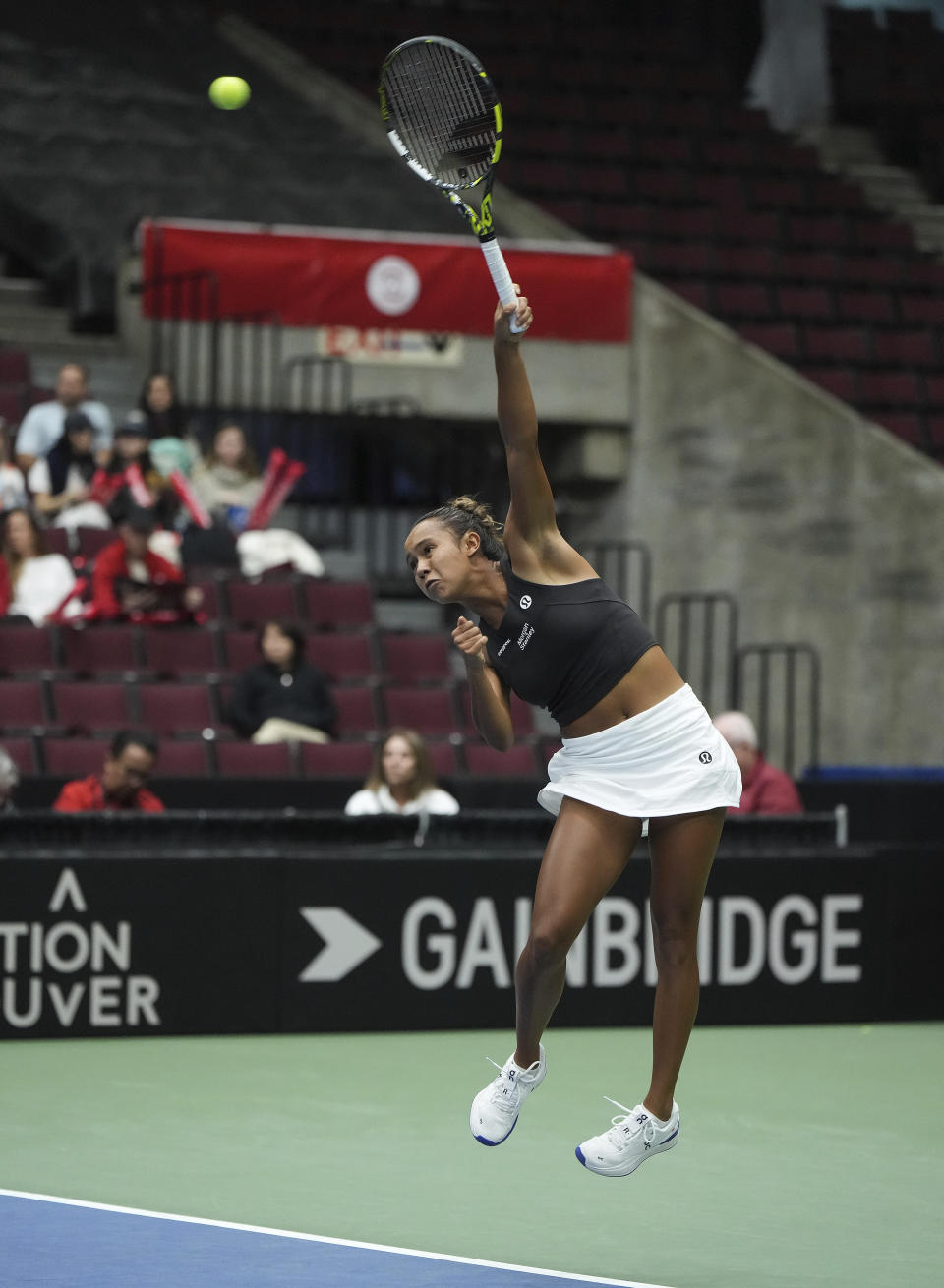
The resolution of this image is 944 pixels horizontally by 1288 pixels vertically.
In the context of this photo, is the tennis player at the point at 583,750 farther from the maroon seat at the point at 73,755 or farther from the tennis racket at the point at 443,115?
the maroon seat at the point at 73,755

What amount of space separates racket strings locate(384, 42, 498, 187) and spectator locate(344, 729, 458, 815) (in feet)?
14.4

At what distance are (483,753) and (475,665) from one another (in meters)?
6.46

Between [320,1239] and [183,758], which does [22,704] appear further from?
[320,1239]

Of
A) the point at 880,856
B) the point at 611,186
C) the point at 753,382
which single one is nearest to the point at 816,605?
the point at 753,382

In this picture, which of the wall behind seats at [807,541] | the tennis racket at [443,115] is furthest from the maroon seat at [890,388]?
the tennis racket at [443,115]

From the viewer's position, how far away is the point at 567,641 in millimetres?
4898

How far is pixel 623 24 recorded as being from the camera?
19422 millimetres

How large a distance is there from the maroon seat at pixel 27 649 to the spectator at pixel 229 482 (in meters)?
1.76

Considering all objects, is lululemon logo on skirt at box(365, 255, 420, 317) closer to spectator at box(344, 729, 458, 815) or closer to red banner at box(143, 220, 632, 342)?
red banner at box(143, 220, 632, 342)

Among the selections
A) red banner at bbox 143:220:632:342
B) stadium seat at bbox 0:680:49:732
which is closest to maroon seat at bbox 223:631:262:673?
stadium seat at bbox 0:680:49:732

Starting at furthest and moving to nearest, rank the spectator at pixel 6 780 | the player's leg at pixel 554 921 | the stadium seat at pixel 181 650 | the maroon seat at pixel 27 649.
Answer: the stadium seat at pixel 181 650, the maroon seat at pixel 27 649, the spectator at pixel 6 780, the player's leg at pixel 554 921

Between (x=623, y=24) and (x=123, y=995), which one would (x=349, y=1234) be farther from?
(x=623, y=24)

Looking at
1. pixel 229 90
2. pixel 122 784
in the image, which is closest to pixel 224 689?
pixel 122 784

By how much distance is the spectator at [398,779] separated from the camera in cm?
924
